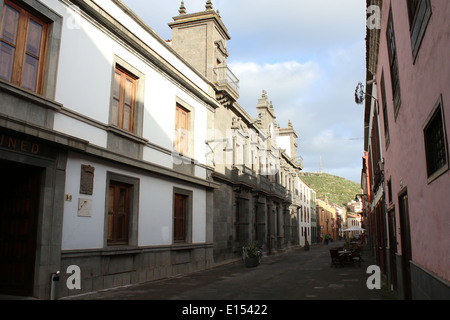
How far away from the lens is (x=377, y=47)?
36.6ft

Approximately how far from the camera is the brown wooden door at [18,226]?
8273 mm

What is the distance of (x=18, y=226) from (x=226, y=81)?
1322 centimetres

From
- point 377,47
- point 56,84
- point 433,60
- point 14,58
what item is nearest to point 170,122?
point 56,84

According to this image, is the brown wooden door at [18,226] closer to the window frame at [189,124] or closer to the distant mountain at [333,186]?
the window frame at [189,124]

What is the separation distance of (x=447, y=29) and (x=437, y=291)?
3146 mm

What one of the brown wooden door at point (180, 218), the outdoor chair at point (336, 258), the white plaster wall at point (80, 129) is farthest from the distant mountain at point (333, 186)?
the white plaster wall at point (80, 129)

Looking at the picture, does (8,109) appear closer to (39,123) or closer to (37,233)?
(39,123)

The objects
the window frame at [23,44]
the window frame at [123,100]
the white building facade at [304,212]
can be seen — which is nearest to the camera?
the window frame at [23,44]

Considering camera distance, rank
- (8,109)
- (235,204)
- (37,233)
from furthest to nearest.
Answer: (235,204) < (37,233) < (8,109)

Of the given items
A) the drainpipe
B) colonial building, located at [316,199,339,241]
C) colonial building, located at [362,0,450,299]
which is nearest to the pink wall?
colonial building, located at [362,0,450,299]

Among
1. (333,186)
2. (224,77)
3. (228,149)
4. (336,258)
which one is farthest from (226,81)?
(333,186)

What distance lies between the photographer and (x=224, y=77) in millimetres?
19797

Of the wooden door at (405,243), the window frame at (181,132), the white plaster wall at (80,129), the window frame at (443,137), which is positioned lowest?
the wooden door at (405,243)

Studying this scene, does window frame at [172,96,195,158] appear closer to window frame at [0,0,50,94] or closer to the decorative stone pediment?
the decorative stone pediment
